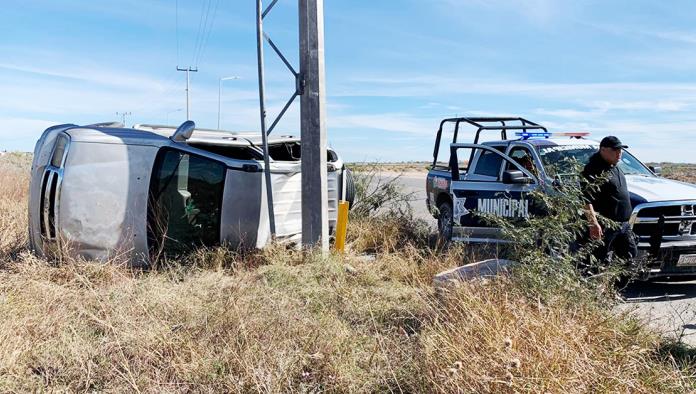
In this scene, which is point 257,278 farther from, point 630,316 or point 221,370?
point 630,316

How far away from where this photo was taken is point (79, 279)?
608 cm

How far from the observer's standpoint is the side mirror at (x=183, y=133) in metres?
7.23

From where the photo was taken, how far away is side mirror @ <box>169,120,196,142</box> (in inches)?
285

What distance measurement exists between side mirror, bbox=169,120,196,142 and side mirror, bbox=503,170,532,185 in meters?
4.02

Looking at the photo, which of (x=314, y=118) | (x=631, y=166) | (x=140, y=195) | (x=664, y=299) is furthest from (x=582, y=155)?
(x=140, y=195)

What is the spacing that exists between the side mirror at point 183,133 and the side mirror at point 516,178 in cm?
402

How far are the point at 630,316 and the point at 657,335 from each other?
227 mm

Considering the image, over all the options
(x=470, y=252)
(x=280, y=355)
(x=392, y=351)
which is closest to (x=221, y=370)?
(x=280, y=355)

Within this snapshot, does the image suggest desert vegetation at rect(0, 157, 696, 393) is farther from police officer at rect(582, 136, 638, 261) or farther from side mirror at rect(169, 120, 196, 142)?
side mirror at rect(169, 120, 196, 142)

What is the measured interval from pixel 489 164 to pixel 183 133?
464 centimetres

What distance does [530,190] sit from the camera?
5.50 meters

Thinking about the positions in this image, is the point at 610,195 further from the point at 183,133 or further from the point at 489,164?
the point at 183,133

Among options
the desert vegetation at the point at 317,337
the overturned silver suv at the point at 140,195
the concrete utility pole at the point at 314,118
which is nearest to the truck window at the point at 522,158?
the concrete utility pole at the point at 314,118

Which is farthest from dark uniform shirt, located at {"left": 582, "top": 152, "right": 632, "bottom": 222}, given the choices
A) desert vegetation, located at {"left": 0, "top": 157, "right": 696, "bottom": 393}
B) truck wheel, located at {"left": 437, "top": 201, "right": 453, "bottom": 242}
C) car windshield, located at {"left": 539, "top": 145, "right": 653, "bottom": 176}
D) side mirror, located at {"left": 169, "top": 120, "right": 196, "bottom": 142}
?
side mirror, located at {"left": 169, "top": 120, "right": 196, "bottom": 142}
